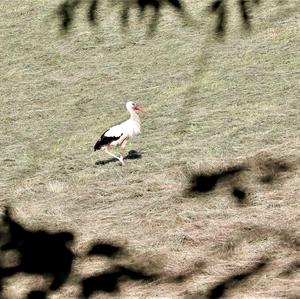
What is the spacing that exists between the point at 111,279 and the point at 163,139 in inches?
120

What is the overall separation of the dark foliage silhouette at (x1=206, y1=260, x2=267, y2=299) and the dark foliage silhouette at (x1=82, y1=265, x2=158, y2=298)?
1.79ft

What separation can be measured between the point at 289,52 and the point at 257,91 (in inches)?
52.8

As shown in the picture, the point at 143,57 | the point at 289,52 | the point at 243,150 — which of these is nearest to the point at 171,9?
the point at 143,57

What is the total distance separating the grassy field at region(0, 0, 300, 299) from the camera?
246 inches

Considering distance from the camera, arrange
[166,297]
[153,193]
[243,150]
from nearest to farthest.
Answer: [166,297] < [153,193] < [243,150]

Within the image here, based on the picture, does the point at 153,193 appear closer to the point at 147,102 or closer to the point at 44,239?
the point at 44,239

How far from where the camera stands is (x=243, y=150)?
8094 mm

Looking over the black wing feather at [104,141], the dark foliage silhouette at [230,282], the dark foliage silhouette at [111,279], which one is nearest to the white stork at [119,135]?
the black wing feather at [104,141]

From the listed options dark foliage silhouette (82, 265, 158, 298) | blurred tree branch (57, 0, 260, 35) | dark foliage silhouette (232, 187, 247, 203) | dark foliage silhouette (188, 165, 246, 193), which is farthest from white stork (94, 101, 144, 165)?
blurred tree branch (57, 0, 260, 35)

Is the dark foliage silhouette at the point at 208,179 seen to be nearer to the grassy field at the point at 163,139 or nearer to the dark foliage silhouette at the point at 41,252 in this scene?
the grassy field at the point at 163,139

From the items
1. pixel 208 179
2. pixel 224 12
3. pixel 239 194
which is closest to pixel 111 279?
pixel 239 194

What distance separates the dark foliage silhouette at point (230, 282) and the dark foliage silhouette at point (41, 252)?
1283mm

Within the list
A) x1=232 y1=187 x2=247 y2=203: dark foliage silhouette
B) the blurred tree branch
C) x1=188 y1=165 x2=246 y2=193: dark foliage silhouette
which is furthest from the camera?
the blurred tree branch

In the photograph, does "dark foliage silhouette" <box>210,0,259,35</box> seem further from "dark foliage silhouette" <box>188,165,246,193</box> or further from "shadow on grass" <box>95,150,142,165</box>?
"dark foliage silhouette" <box>188,165,246,193</box>
